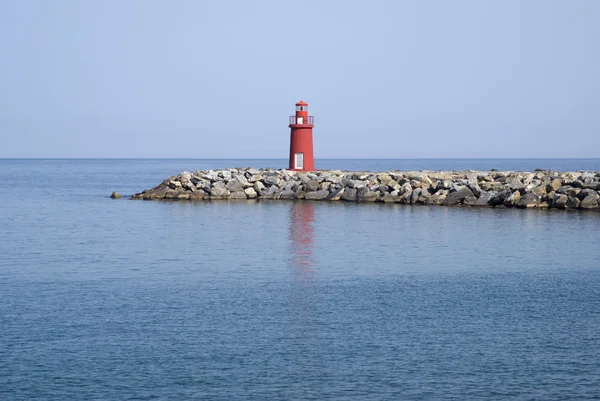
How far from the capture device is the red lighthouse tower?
163 feet

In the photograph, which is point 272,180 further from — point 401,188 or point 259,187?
point 401,188

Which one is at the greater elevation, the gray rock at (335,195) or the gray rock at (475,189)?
the gray rock at (475,189)

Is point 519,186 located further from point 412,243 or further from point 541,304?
point 541,304

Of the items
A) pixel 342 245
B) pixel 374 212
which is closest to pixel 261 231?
pixel 342 245

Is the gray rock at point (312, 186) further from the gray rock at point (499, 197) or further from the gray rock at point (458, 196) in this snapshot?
the gray rock at point (499, 197)

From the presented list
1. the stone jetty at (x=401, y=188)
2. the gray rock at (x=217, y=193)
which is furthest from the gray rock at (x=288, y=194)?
the gray rock at (x=217, y=193)

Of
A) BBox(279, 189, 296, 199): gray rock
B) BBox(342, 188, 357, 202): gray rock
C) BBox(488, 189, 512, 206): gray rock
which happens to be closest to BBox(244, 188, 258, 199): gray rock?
BBox(279, 189, 296, 199): gray rock

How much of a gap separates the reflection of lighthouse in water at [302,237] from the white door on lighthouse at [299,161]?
631 cm

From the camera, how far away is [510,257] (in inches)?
1032

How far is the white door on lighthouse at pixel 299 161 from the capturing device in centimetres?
5122

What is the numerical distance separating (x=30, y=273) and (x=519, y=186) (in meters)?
27.1

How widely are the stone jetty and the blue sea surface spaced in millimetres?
7536

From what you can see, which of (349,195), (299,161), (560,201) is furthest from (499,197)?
(299,161)

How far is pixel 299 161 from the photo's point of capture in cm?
5156
